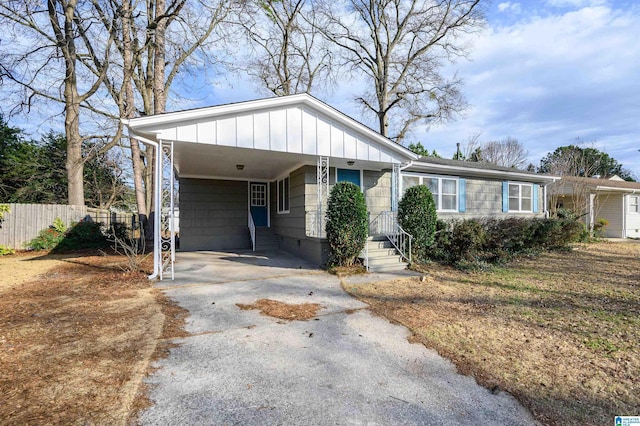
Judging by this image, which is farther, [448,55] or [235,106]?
[448,55]

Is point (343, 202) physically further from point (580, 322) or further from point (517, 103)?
point (517, 103)

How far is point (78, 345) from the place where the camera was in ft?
10.6

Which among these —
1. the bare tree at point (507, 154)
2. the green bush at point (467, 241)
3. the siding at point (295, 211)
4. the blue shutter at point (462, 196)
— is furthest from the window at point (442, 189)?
the bare tree at point (507, 154)

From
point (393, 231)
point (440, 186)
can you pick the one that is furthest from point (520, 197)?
point (393, 231)

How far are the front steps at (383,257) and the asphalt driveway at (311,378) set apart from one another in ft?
10.3

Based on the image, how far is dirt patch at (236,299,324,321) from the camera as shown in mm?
4357

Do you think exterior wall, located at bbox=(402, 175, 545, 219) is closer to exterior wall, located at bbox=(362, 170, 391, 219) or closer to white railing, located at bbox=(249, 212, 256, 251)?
exterior wall, located at bbox=(362, 170, 391, 219)

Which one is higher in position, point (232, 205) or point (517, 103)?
point (517, 103)

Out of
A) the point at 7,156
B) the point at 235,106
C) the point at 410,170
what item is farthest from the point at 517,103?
the point at 7,156

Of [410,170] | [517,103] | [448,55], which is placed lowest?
[410,170]

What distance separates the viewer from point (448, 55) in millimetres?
19484

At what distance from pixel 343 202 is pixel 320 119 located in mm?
2380

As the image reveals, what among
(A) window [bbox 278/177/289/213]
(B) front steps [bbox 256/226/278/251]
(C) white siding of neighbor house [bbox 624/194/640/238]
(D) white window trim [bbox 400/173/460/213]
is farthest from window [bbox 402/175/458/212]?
(C) white siding of neighbor house [bbox 624/194/640/238]

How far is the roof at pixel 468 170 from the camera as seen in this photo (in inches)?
426
